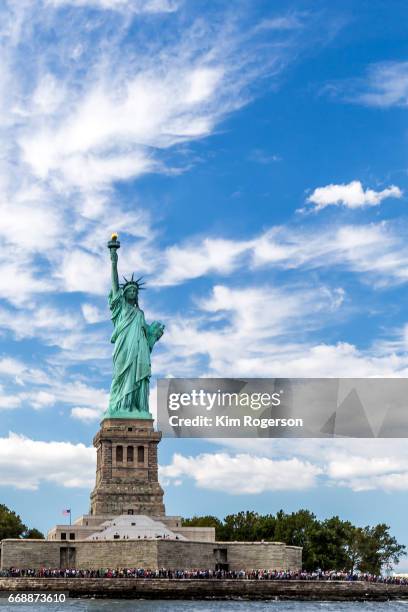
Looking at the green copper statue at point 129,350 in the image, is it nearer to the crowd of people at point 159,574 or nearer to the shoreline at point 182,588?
the crowd of people at point 159,574

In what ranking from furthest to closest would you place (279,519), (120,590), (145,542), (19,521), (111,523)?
1. (19,521)
2. (279,519)
3. (111,523)
4. (145,542)
5. (120,590)

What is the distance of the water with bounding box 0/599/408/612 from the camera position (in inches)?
2060

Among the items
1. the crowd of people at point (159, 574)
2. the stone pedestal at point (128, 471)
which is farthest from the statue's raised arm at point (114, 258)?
the crowd of people at point (159, 574)

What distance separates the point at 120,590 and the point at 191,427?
12451 millimetres

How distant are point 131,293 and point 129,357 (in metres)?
4.95

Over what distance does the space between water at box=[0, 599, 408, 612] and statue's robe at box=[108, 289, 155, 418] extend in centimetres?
2123

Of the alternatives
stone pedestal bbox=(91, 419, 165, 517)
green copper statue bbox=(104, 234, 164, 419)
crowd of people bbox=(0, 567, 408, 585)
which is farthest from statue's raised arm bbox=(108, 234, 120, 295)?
crowd of people bbox=(0, 567, 408, 585)

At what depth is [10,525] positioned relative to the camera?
93.5 metres

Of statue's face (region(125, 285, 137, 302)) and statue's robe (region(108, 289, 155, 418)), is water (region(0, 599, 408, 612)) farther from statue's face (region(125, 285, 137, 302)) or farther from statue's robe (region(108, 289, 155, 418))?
statue's face (region(125, 285, 137, 302))

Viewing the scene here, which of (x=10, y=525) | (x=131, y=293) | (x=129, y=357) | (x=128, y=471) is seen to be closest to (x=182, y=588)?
(x=128, y=471)

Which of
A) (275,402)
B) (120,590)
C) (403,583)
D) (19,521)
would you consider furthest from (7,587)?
(19,521)

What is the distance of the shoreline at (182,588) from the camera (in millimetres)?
60875

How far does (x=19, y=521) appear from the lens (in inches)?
3831

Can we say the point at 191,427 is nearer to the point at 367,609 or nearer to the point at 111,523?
the point at 367,609
